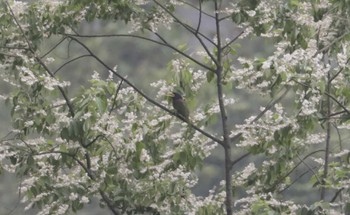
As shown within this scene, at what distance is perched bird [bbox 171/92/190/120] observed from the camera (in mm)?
4914

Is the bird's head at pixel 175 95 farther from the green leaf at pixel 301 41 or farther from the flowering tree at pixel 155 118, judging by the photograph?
the green leaf at pixel 301 41

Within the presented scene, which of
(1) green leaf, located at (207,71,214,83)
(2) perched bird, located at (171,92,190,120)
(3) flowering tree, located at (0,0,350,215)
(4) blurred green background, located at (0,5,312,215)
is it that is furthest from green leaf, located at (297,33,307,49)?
(4) blurred green background, located at (0,5,312,215)

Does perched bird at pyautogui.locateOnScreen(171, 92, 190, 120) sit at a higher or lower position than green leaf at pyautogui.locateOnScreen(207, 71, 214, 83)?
lower

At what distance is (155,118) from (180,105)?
17 cm

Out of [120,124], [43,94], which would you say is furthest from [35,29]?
[120,124]

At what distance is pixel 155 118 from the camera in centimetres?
501

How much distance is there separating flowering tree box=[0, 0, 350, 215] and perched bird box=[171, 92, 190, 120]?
31 mm

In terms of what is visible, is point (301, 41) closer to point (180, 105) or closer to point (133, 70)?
point (180, 105)

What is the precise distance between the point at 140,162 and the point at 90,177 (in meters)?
0.32

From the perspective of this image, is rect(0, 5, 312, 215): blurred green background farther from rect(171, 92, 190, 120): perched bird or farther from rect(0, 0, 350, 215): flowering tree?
rect(171, 92, 190, 120): perched bird

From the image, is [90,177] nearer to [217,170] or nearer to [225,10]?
[225,10]

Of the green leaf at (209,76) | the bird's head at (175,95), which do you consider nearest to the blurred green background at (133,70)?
the green leaf at (209,76)

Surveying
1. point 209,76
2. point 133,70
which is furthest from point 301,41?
point 133,70

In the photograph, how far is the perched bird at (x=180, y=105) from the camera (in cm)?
491
